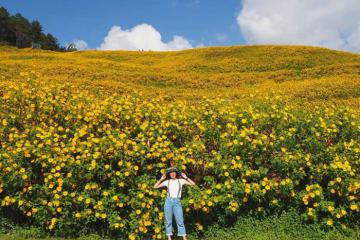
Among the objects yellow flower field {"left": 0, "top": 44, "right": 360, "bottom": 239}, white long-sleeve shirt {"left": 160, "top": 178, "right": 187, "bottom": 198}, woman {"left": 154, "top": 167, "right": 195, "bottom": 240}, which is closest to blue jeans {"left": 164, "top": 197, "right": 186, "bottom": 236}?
woman {"left": 154, "top": 167, "right": 195, "bottom": 240}

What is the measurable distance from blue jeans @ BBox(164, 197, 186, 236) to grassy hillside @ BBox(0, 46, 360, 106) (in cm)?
872

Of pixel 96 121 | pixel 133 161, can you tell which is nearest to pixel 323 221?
pixel 133 161

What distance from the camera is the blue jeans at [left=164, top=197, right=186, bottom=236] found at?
8953 mm

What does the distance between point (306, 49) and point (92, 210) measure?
33.0 m

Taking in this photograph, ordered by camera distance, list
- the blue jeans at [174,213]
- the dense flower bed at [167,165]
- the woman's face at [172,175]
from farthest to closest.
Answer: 1. the dense flower bed at [167,165]
2. the woman's face at [172,175]
3. the blue jeans at [174,213]

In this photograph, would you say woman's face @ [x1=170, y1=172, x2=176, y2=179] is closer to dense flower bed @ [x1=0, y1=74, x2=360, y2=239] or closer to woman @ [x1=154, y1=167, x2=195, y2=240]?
woman @ [x1=154, y1=167, x2=195, y2=240]

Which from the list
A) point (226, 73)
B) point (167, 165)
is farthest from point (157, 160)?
point (226, 73)

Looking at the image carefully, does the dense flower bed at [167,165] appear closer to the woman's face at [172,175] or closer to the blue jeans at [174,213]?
the blue jeans at [174,213]

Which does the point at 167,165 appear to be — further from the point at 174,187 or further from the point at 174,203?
the point at 174,203

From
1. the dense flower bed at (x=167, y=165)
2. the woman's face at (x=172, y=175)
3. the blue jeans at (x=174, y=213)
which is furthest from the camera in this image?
the dense flower bed at (x=167, y=165)

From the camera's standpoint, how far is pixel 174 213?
29.5 feet

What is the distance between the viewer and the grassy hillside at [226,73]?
23.1 metres

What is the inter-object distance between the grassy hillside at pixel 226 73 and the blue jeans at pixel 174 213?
8.72m

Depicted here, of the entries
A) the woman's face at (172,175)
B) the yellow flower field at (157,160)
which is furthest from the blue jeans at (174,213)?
the woman's face at (172,175)
